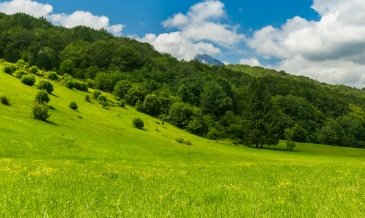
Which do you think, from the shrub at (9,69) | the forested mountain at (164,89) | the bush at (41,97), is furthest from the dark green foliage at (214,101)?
the bush at (41,97)

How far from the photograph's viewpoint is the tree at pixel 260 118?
13412 cm

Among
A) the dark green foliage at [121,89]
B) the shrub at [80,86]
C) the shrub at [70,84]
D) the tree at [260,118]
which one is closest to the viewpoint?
the shrub at [70,84]

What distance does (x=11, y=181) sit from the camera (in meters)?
12.5

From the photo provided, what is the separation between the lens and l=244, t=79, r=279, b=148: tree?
134m

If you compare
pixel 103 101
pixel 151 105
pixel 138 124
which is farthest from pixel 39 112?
pixel 151 105

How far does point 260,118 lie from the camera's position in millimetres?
136250

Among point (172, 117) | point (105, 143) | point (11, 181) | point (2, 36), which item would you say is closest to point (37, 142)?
point (105, 143)

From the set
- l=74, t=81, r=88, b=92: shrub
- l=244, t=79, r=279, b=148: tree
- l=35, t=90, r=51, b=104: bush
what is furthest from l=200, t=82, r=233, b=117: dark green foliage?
l=35, t=90, r=51, b=104: bush

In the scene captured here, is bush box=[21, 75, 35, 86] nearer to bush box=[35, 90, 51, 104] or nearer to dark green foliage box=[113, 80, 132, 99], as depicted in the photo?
bush box=[35, 90, 51, 104]

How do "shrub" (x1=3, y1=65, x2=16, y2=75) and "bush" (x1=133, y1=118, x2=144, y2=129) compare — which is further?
"shrub" (x1=3, y1=65, x2=16, y2=75)

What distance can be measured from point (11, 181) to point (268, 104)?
428 feet

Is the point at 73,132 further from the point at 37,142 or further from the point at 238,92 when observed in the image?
the point at 238,92

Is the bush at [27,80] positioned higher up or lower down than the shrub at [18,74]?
lower down

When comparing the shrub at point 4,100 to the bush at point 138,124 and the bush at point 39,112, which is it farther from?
the bush at point 138,124
